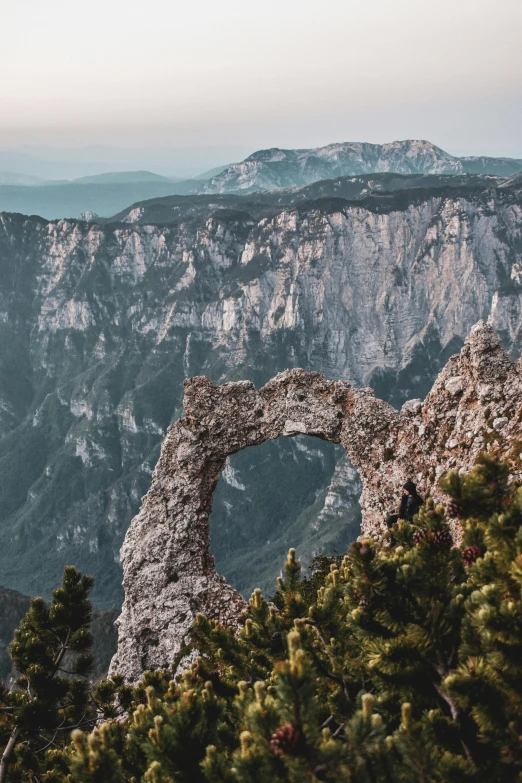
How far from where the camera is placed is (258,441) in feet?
78.2

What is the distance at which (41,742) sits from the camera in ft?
50.7

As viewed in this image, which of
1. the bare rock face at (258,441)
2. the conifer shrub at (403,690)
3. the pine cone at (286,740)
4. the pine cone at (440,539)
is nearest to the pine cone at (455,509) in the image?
the conifer shrub at (403,690)

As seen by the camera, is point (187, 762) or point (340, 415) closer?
point (187, 762)

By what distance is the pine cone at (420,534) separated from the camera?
22.9ft

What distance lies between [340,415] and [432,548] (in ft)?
50.9

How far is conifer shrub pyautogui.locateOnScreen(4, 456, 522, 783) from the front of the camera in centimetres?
553

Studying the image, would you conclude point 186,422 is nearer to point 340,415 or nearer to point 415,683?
point 340,415

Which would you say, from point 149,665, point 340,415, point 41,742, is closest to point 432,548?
point 41,742

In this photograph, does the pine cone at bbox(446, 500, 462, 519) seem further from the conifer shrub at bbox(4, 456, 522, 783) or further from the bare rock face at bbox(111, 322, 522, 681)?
the bare rock face at bbox(111, 322, 522, 681)

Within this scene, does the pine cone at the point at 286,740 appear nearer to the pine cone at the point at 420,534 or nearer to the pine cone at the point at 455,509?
the pine cone at the point at 420,534

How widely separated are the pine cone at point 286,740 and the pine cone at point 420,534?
2.63 m

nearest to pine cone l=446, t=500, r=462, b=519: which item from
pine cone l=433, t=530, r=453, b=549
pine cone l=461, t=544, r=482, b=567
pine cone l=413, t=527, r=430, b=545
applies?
pine cone l=433, t=530, r=453, b=549

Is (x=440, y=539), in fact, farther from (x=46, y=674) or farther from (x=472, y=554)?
(x=46, y=674)

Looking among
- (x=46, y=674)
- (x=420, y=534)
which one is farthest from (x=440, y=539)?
(x=46, y=674)
